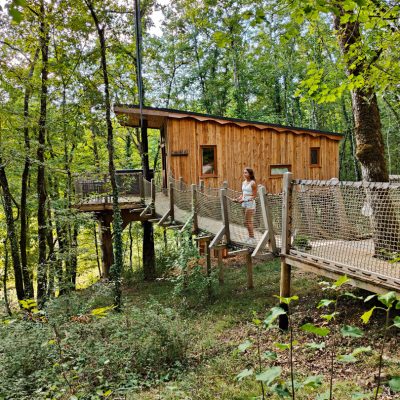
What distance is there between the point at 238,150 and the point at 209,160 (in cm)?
122

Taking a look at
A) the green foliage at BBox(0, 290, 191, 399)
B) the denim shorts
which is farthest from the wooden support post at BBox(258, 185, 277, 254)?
the green foliage at BBox(0, 290, 191, 399)

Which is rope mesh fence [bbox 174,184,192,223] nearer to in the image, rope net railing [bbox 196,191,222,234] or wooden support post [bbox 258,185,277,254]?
rope net railing [bbox 196,191,222,234]

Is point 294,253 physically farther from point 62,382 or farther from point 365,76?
point 62,382

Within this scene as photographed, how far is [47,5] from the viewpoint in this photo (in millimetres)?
8711

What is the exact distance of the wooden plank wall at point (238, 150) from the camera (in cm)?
1119

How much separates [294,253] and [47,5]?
9.28 meters

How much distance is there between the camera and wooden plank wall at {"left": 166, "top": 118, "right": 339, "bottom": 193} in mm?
11188

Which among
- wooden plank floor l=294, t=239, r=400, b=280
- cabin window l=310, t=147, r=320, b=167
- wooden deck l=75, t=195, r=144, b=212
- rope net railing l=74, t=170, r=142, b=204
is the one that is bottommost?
wooden plank floor l=294, t=239, r=400, b=280

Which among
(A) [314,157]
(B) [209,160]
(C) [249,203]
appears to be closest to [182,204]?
(B) [209,160]

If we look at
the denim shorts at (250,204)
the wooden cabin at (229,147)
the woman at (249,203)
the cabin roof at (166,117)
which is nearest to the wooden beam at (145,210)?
the wooden cabin at (229,147)

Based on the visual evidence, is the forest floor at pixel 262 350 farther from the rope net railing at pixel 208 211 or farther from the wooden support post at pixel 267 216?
the rope net railing at pixel 208 211

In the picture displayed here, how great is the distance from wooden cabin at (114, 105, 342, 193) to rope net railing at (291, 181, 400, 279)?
21.9 ft

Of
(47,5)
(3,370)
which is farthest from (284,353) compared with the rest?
(47,5)

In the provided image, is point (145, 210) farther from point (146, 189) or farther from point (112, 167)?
point (112, 167)
